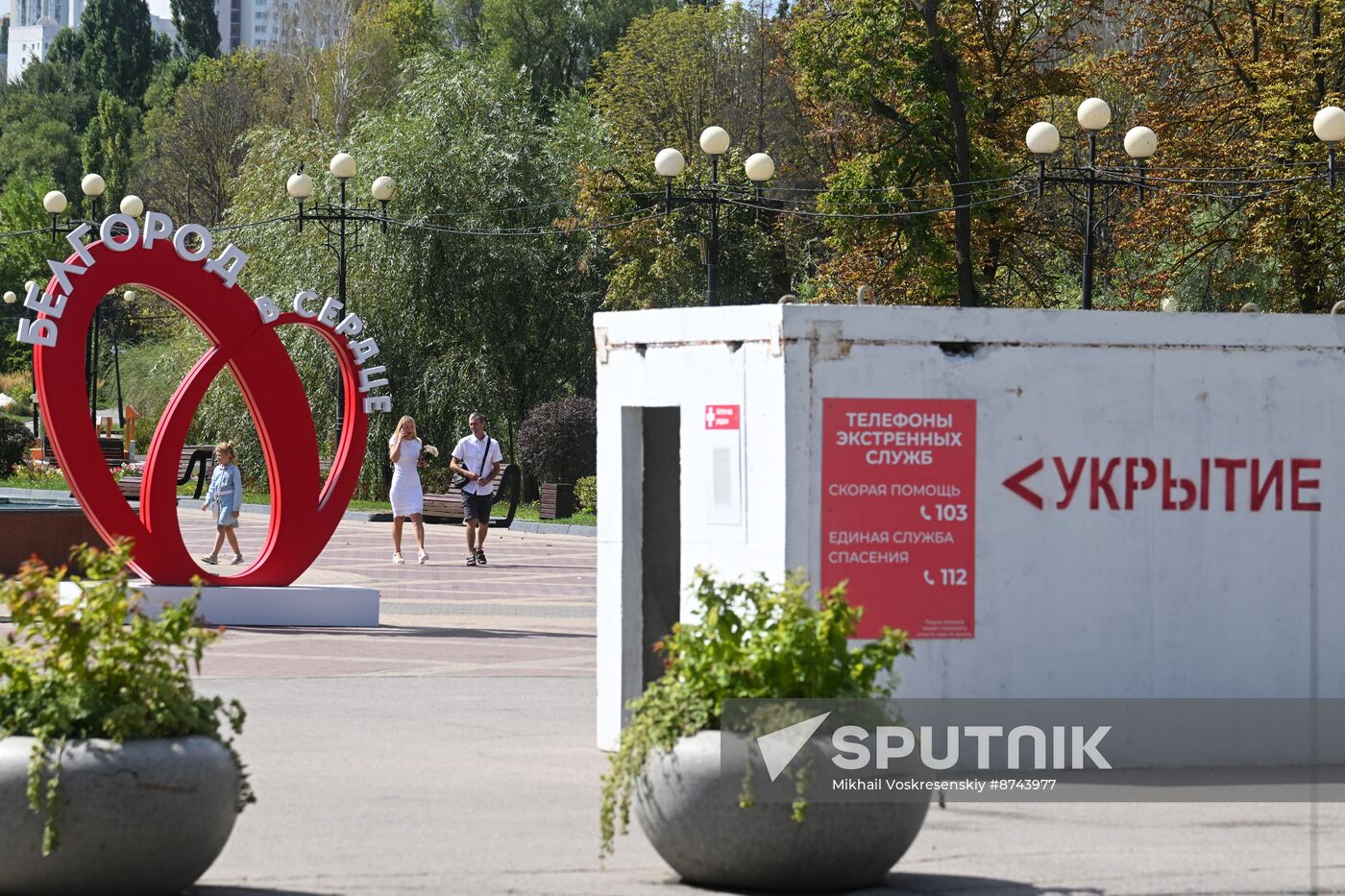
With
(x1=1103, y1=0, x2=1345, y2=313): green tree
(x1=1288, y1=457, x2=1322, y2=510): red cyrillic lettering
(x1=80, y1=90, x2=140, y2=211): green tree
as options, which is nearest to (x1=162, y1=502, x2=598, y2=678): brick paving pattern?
(x1=1288, y1=457, x2=1322, y2=510): red cyrillic lettering

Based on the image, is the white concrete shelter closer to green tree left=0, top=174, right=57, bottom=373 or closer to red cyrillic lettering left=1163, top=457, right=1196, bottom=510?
red cyrillic lettering left=1163, top=457, right=1196, bottom=510

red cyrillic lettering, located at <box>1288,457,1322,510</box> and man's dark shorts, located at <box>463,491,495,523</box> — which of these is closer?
A: red cyrillic lettering, located at <box>1288,457,1322,510</box>

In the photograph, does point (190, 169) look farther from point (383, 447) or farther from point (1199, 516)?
point (1199, 516)

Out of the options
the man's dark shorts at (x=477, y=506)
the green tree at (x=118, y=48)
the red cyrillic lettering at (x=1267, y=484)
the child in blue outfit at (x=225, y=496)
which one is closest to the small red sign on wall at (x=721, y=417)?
the red cyrillic lettering at (x=1267, y=484)

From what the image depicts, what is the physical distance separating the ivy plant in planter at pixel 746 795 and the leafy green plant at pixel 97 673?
1.42 m

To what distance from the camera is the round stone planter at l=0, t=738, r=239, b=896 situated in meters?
6.18

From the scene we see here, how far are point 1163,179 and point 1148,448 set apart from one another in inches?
929

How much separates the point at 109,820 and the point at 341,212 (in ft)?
82.3

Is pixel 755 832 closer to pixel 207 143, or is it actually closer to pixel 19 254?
Result: pixel 207 143

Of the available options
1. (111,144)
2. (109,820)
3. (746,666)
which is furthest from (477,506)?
(111,144)

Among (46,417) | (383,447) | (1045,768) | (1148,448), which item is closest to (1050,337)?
(1148,448)

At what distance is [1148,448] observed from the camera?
9.77 meters

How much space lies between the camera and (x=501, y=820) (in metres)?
8.09

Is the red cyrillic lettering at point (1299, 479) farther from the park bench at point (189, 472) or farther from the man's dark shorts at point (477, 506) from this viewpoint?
the park bench at point (189, 472)
